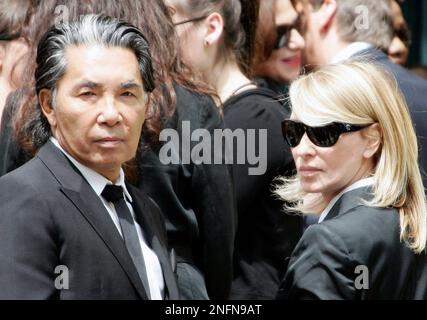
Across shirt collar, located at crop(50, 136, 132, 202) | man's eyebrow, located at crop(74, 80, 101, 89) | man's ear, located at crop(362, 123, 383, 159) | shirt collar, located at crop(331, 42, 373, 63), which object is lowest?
shirt collar, located at crop(50, 136, 132, 202)

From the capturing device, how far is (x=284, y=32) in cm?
578

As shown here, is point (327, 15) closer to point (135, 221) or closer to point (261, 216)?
point (261, 216)

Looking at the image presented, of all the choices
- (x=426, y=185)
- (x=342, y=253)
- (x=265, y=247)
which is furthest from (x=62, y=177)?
(x=426, y=185)

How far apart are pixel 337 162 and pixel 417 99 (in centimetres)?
152

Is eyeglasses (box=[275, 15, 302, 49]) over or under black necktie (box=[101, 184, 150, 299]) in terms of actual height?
over

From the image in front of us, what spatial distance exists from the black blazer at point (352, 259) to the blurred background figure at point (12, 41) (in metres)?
1.65

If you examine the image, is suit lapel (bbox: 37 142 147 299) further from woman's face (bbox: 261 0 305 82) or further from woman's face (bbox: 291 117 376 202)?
woman's face (bbox: 261 0 305 82)

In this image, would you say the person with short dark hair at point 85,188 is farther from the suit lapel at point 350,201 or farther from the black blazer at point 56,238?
the suit lapel at point 350,201

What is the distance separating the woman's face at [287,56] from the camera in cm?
572

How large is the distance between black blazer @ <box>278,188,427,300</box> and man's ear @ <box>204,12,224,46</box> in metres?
1.51

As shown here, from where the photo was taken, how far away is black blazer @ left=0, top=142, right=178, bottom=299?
10.2 ft

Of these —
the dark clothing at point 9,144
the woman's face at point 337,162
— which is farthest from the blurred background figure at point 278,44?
the woman's face at point 337,162

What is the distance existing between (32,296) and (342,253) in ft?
3.21

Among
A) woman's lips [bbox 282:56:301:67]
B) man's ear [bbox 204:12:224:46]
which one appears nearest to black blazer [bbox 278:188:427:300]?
man's ear [bbox 204:12:224:46]
